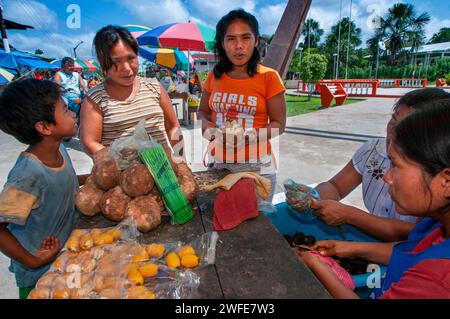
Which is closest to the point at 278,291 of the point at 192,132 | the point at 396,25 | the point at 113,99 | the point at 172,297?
the point at 172,297

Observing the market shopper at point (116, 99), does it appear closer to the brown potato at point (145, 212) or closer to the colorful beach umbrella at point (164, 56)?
the brown potato at point (145, 212)

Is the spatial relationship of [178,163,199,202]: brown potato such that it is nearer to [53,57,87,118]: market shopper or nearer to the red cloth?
the red cloth

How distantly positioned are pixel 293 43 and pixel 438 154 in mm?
3237

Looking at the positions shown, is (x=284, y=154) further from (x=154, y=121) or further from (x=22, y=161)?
(x=22, y=161)

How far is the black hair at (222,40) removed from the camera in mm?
1932

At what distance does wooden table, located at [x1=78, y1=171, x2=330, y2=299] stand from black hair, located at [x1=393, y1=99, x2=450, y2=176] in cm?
48

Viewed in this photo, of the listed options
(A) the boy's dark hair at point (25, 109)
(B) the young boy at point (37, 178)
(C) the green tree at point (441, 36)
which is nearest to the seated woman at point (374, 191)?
(B) the young boy at point (37, 178)

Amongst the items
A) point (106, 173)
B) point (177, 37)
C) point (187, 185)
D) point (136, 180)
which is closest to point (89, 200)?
point (106, 173)

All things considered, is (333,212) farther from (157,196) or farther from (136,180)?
(136,180)

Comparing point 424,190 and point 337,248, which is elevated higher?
point 424,190

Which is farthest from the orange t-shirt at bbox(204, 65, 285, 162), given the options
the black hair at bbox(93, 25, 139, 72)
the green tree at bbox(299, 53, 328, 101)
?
the green tree at bbox(299, 53, 328, 101)

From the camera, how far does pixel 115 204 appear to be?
1.21m

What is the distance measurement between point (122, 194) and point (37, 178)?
0.39 metres

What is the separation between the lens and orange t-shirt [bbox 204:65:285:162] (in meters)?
1.99
